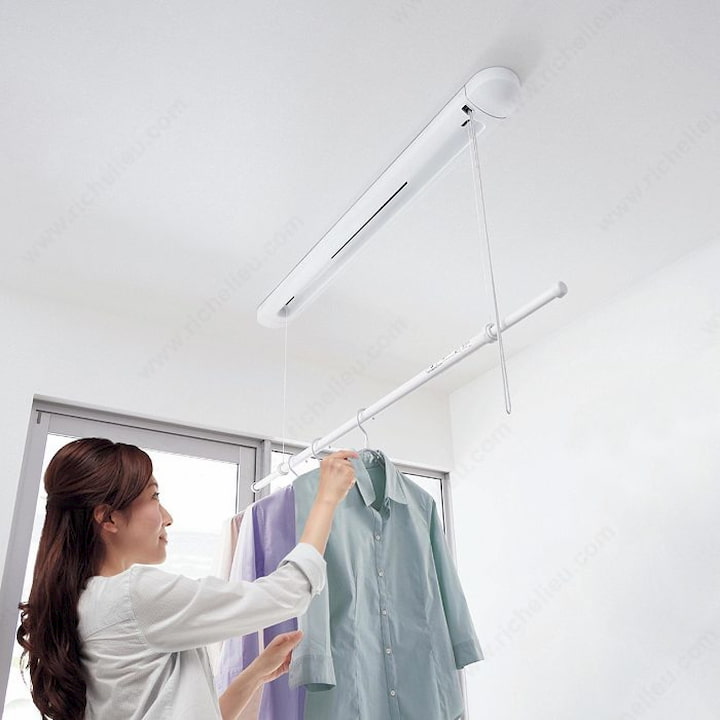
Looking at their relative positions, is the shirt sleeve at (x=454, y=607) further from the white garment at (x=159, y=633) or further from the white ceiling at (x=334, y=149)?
the white ceiling at (x=334, y=149)

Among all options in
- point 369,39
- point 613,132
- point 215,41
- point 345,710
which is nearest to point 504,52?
point 369,39

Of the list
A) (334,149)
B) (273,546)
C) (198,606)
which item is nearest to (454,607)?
(273,546)

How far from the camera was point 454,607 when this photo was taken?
5.81 ft

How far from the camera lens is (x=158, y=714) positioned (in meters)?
1.17

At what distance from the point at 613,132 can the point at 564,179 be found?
198 mm

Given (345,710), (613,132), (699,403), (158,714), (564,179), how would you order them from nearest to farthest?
1. (158,714)
2. (345,710)
3. (613,132)
4. (564,179)
5. (699,403)

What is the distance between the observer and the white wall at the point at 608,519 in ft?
7.33

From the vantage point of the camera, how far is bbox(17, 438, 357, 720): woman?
1201 millimetres

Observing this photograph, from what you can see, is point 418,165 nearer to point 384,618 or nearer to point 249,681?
point 384,618

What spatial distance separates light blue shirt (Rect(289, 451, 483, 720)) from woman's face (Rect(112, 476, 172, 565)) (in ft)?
1.21

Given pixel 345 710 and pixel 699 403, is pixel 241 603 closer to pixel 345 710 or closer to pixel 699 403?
pixel 345 710

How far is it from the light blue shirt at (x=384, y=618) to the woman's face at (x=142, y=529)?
37 cm

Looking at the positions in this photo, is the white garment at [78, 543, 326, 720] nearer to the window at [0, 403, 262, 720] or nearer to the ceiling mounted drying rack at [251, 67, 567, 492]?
the ceiling mounted drying rack at [251, 67, 567, 492]

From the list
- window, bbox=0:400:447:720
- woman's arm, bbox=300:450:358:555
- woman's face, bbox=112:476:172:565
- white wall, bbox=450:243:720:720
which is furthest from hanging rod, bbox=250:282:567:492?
white wall, bbox=450:243:720:720
